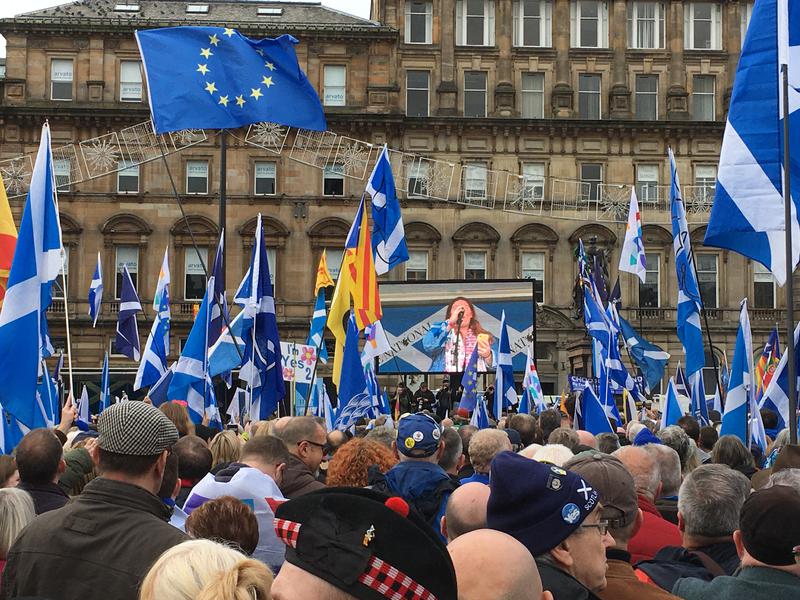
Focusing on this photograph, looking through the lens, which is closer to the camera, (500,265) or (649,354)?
(649,354)

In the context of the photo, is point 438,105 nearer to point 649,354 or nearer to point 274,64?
point 649,354

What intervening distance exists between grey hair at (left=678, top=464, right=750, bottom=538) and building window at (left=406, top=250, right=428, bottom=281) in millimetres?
40237

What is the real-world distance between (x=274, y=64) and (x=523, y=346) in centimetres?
2082

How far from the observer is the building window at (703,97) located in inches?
1866

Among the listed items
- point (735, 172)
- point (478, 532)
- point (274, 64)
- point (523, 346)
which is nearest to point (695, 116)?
point (523, 346)

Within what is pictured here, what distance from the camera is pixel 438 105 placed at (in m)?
46.7

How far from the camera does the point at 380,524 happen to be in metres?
2.64

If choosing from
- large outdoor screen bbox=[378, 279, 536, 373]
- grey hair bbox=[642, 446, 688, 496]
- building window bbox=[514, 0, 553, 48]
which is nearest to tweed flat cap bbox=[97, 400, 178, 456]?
grey hair bbox=[642, 446, 688, 496]

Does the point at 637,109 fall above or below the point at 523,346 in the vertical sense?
above

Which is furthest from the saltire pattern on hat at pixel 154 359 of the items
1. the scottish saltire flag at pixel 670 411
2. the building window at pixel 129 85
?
the building window at pixel 129 85

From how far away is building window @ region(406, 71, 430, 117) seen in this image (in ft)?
153

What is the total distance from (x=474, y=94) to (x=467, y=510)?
43.4 metres

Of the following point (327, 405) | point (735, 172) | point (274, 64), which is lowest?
point (327, 405)

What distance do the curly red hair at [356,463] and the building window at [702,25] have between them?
43.7m
